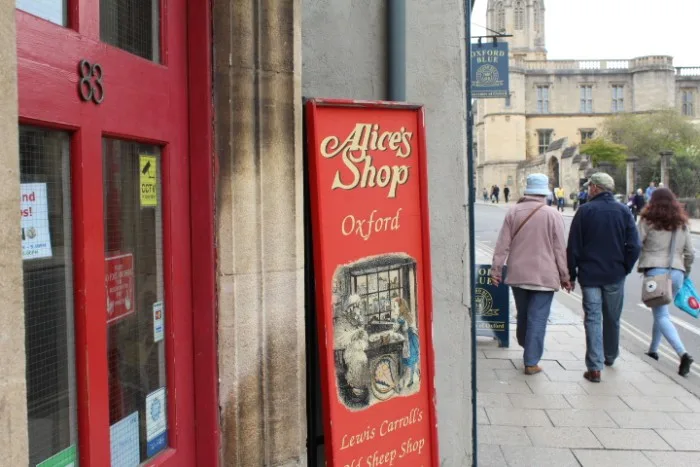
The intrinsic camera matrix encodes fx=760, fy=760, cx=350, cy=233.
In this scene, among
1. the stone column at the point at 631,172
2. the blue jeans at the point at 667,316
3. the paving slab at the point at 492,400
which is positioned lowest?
the paving slab at the point at 492,400

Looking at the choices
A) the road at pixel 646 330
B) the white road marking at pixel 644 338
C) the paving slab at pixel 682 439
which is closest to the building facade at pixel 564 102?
the road at pixel 646 330

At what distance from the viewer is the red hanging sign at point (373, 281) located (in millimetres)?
3070

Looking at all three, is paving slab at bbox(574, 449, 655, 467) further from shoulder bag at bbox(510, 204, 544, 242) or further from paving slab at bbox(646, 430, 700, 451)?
shoulder bag at bbox(510, 204, 544, 242)

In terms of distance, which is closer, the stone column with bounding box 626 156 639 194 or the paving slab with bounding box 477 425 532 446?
the paving slab with bounding box 477 425 532 446

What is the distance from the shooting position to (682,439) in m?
4.92

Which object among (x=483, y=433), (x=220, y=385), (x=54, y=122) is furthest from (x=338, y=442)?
(x=483, y=433)

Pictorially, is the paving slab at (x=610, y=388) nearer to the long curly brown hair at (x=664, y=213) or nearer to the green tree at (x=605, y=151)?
the long curly brown hair at (x=664, y=213)

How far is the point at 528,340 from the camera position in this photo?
658 centimetres

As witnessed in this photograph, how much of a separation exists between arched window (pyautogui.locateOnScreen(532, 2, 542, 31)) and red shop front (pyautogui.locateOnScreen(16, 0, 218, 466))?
297 feet

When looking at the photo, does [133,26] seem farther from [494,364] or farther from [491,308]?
[491,308]

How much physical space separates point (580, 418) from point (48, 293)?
4.27 metres

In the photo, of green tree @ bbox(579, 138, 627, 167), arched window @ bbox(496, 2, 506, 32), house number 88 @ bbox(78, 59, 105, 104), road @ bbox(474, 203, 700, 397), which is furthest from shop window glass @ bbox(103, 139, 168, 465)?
arched window @ bbox(496, 2, 506, 32)

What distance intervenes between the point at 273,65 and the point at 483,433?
10.3 feet

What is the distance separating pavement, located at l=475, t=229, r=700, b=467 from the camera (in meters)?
4.63
